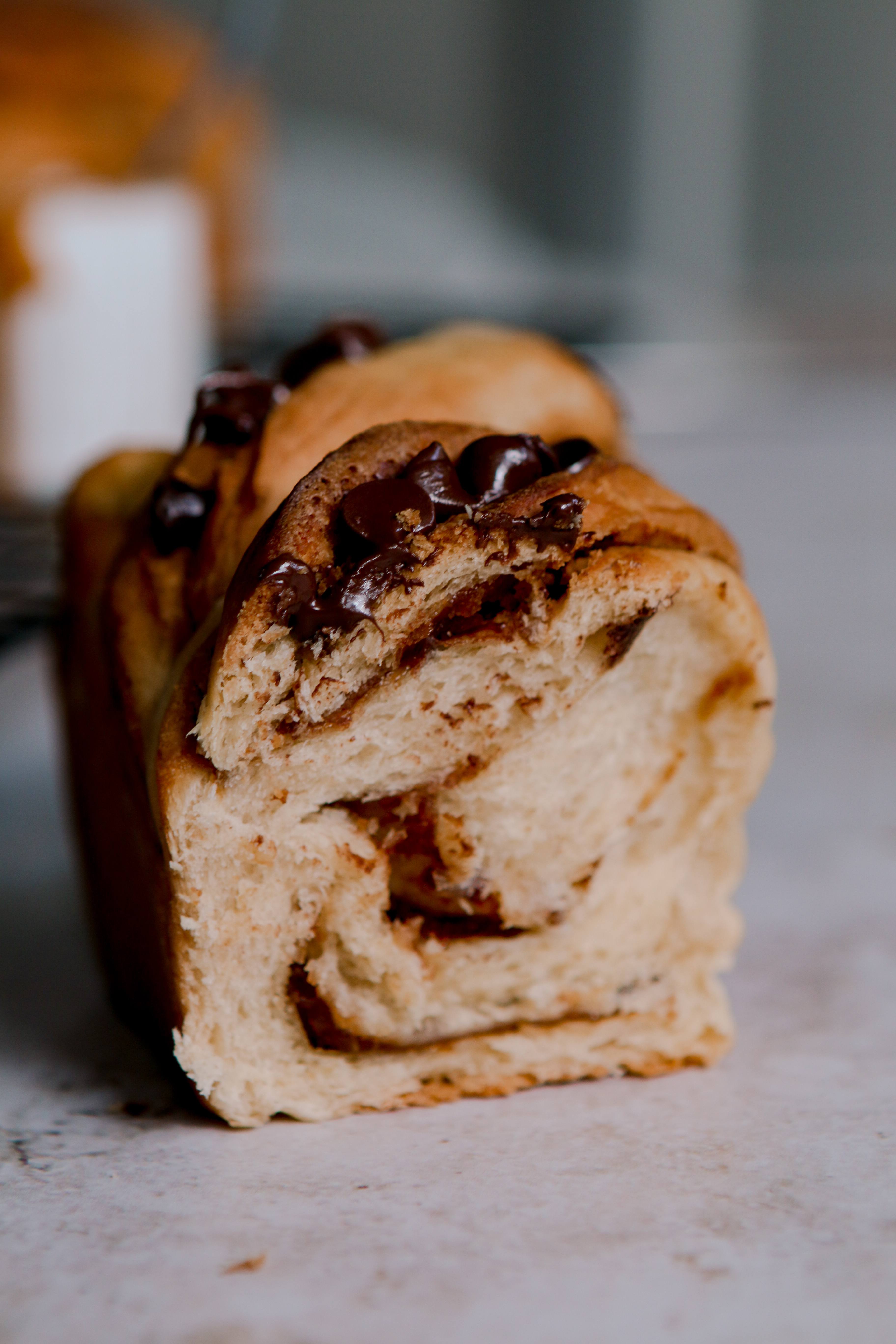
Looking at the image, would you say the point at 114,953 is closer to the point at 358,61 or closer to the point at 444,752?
the point at 444,752

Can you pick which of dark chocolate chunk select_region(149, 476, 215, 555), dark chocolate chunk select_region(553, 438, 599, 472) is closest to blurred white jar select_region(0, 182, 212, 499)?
dark chocolate chunk select_region(149, 476, 215, 555)

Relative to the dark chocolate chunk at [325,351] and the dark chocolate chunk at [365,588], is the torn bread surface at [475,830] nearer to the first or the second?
the dark chocolate chunk at [365,588]

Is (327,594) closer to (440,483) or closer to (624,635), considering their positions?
(440,483)

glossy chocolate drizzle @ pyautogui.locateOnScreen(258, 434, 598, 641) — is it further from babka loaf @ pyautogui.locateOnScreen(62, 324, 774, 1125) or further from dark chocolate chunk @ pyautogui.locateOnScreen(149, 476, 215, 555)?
dark chocolate chunk @ pyautogui.locateOnScreen(149, 476, 215, 555)

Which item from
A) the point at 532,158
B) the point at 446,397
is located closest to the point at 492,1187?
the point at 446,397

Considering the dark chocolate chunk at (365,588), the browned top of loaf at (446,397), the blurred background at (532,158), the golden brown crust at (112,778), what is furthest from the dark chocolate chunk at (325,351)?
the blurred background at (532,158)

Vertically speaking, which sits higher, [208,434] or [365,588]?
[208,434]
